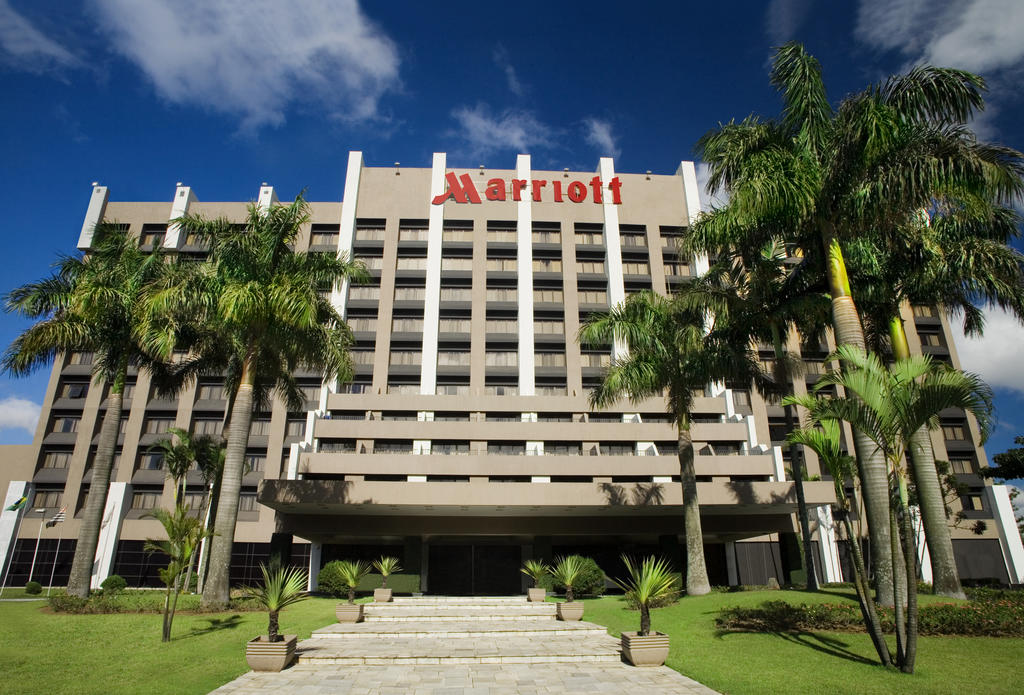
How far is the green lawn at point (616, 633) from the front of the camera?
31.3ft

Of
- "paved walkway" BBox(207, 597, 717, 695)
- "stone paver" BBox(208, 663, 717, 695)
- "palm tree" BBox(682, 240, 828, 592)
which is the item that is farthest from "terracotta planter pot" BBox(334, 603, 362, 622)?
"palm tree" BBox(682, 240, 828, 592)

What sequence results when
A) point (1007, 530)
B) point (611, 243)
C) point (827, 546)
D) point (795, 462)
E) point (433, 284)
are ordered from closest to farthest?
point (795, 462), point (827, 546), point (1007, 530), point (433, 284), point (611, 243)

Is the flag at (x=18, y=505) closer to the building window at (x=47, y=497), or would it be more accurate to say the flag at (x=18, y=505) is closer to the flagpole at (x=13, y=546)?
the flagpole at (x=13, y=546)

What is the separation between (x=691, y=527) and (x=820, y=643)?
1037 cm

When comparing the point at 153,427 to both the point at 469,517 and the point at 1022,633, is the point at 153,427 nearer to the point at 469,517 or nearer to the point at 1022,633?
the point at 469,517

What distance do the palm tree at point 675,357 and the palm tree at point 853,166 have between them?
556 cm

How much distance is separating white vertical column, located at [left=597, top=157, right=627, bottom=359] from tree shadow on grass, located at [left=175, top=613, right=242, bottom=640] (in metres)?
41.4

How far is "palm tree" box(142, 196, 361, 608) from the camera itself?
64.3 feet

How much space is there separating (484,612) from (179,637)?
868 cm

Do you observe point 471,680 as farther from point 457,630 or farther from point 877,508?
point 877,508

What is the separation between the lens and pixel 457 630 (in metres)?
15.5

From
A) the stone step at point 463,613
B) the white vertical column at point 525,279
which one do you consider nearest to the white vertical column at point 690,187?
the white vertical column at point 525,279

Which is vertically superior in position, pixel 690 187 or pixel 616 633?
pixel 690 187

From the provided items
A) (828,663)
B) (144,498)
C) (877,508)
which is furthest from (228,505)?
(144,498)
